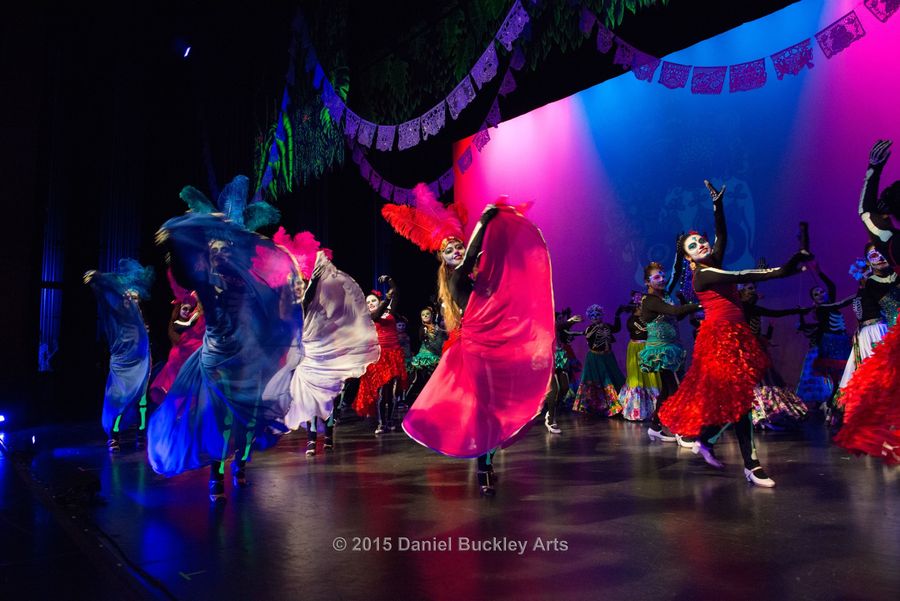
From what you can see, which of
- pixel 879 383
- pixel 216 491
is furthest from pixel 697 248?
pixel 216 491

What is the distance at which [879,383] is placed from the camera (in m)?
2.59

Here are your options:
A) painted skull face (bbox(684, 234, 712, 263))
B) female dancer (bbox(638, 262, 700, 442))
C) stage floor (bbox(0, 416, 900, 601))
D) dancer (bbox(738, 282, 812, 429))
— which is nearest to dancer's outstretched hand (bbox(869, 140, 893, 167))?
painted skull face (bbox(684, 234, 712, 263))

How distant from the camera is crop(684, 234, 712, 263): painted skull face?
13.8 ft

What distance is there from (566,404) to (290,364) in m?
6.65

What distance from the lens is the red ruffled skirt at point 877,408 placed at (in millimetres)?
2496

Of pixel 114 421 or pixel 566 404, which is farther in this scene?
pixel 566 404

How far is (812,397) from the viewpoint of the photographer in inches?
292

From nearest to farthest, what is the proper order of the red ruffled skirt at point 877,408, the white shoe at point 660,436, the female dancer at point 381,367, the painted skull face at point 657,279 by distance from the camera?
the red ruffled skirt at point 877,408, the painted skull face at point 657,279, the white shoe at point 660,436, the female dancer at point 381,367

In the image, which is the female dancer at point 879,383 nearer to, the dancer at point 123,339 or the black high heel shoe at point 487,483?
the black high heel shoe at point 487,483

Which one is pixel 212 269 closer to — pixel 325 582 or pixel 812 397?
pixel 325 582

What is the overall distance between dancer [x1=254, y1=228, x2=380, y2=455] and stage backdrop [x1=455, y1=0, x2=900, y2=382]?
473 cm

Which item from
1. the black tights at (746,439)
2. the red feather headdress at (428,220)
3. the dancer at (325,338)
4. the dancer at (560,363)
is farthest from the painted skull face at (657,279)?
the dancer at (325,338)

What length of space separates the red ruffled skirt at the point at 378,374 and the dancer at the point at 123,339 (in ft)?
7.27

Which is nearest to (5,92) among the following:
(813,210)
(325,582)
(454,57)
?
(454,57)
